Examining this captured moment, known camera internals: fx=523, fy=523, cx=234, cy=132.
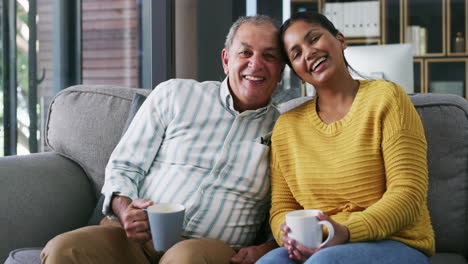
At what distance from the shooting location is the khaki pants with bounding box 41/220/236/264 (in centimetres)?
123

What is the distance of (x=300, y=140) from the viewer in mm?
1430

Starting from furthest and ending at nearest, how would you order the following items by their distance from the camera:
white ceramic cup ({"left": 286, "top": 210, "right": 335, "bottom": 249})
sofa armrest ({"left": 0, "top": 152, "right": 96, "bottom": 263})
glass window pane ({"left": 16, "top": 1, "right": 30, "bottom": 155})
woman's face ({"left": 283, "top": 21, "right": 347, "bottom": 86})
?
glass window pane ({"left": 16, "top": 1, "right": 30, "bottom": 155}) < sofa armrest ({"left": 0, "top": 152, "right": 96, "bottom": 263}) < woman's face ({"left": 283, "top": 21, "right": 347, "bottom": 86}) < white ceramic cup ({"left": 286, "top": 210, "right": 335, "bottom": 249})

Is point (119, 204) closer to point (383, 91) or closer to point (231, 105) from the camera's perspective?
point (231, 105)

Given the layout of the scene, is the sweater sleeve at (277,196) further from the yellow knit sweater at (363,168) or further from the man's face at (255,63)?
the man's face at (255,63)

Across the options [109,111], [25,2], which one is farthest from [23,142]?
[109,111]

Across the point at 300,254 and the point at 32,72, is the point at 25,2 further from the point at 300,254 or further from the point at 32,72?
the point at 300,254

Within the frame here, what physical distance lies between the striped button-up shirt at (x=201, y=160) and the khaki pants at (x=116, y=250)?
12 cm

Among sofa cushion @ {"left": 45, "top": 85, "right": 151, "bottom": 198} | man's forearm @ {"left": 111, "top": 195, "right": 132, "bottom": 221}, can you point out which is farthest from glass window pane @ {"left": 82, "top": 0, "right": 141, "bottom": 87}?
man's forearm @ {"left": 111, "top": 195, "right": 132, "bottom": 221}

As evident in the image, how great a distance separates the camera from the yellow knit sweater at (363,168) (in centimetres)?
119

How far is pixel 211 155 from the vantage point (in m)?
1.56

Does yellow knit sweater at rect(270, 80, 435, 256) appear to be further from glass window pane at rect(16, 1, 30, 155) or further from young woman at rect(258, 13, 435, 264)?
glass window pane at rect(16, 1, 30, 155)

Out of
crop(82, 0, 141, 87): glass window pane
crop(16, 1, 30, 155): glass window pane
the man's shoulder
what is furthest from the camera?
crop(82, 0, 141, 87): glass window pane

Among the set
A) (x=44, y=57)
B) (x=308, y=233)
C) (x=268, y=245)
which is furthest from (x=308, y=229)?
(x=44, y=57)

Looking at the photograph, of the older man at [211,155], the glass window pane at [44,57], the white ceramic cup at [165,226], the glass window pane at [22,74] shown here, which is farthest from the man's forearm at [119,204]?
the glass window pane at [44,57]
